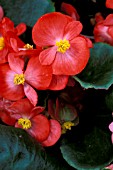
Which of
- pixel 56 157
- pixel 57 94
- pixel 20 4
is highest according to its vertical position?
pixel 20 4

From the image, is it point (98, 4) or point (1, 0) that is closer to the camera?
point (1, 0)

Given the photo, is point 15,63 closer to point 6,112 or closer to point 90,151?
point 6,112

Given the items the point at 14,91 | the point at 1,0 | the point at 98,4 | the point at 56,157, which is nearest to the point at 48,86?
the point at 14,91

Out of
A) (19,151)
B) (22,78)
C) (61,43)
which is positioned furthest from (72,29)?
(19,151)

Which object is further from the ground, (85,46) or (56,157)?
(85,46)

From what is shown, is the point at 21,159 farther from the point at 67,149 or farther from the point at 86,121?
the point at 86,121

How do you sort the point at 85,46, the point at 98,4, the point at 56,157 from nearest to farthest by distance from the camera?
the point at 85,46
the point at 56,157
the point at 98,4
